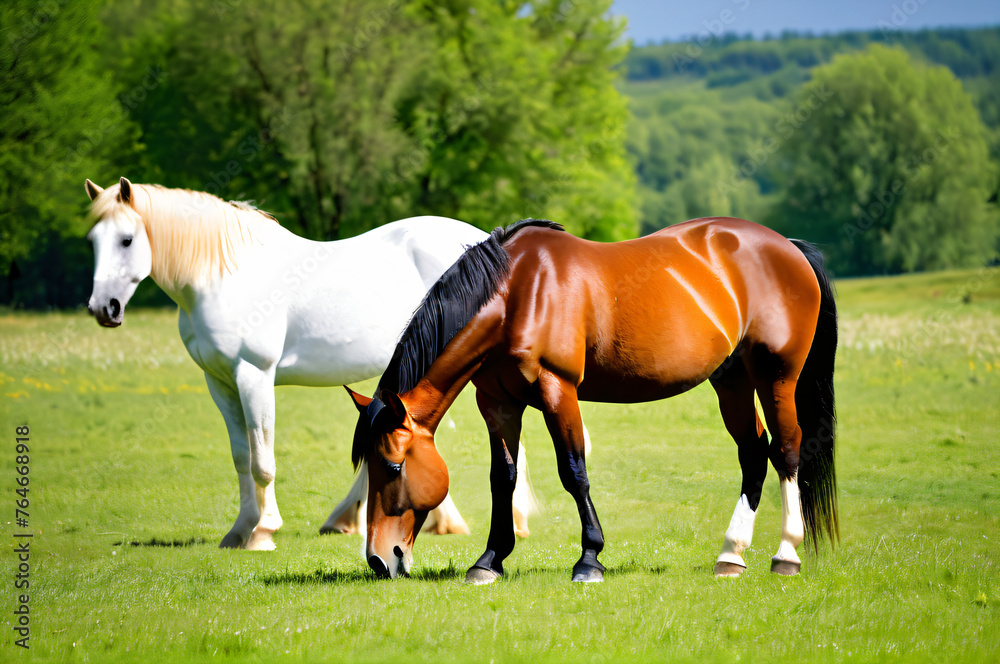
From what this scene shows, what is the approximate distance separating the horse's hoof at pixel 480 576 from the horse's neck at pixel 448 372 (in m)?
1.02

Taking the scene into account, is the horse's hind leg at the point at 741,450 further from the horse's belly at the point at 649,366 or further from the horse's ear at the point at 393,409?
the horse's ear at the point at 393,409

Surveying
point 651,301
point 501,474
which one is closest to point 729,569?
point 501,474

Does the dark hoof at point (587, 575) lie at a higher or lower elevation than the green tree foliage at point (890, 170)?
lower

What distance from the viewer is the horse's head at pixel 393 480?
4.65 metres

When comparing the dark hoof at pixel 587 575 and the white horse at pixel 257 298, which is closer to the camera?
the dark hoof at pixel 587 575

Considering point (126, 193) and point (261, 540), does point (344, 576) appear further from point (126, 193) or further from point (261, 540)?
point (126, 193)

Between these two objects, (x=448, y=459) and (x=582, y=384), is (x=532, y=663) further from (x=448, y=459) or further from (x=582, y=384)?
(x=448, y=459)

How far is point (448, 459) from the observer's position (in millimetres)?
9750

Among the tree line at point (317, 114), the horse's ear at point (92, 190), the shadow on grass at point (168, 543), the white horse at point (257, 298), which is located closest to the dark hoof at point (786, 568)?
the white horse at point (257, 298)

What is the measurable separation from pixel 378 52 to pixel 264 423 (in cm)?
2128

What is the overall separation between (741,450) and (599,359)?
1.38m

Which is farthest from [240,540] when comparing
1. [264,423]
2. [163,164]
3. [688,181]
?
[688,181]

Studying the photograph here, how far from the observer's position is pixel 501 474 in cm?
535

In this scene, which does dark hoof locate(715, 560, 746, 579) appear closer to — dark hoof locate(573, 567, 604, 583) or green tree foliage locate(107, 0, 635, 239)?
dark hoof locate(573, 567, 604, 583)
